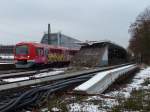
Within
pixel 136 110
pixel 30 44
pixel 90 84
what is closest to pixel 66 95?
pixel 90 84

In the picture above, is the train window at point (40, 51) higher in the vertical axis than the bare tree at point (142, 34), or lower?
lower

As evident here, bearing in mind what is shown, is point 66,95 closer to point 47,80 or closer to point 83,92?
point 83,92

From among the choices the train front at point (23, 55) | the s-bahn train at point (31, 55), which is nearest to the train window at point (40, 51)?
the s-bahn train at point (31, 55)

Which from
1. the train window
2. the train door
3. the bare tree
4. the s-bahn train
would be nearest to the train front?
the s-bahn train

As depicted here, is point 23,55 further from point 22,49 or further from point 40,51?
point 40,51

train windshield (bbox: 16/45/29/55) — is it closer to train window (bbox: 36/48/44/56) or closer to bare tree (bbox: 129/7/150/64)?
train window (bbox: 36/48/44/56)

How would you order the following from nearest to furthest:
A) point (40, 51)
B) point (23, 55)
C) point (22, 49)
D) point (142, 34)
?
point (23, 55) < point (40, 51) < point (22, 49) < point (142, 34)

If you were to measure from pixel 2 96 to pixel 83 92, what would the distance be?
2.37 metres

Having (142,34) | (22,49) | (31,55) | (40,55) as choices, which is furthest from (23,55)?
(142,34)

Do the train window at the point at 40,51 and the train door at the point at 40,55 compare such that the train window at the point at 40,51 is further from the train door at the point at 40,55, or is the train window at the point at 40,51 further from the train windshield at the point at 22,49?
the train windshield at the point at 22,49

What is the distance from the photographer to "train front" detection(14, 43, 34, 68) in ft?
122

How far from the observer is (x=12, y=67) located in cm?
3978

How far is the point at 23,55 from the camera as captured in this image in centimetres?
3788

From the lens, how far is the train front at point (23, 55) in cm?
3712
